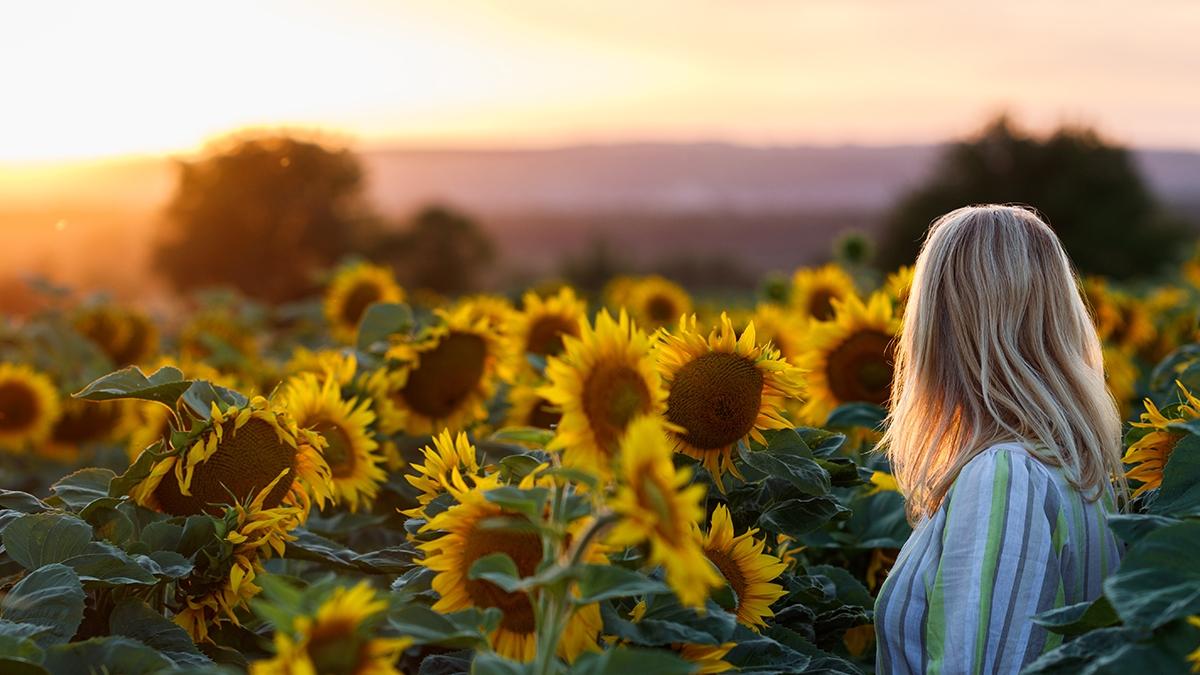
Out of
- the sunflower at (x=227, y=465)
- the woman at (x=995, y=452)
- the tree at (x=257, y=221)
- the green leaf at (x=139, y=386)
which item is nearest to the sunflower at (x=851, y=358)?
the woman at (x=995, y=452)

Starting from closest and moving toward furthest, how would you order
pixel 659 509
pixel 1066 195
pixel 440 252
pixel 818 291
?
1. pixel 659 509
2. pixel 818 291
3. pixel 440 252
4. pixel 1066 195

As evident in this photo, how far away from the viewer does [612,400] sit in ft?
5.33

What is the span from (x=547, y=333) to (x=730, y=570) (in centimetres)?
231

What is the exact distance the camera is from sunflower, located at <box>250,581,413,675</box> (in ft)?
4.45

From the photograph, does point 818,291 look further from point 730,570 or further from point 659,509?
point 659,509

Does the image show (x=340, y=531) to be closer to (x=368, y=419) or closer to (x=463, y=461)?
(x=368, y=419)

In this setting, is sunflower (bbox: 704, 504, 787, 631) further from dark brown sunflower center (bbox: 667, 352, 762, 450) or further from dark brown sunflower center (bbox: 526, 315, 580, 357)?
dark brown sunflower center (bbox: 526, 315, 580, 357)

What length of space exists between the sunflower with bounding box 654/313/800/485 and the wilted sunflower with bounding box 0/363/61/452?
13.9 feet

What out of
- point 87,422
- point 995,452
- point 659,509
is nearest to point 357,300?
point 87,422

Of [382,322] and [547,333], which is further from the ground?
[382,322]

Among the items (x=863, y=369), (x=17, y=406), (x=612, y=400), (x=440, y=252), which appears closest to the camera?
(x=612, y=400)

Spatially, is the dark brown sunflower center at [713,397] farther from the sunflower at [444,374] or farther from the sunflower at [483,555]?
the sunflower at [444,374]

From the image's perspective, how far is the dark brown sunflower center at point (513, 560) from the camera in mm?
1747

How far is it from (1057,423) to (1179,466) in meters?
0.28
